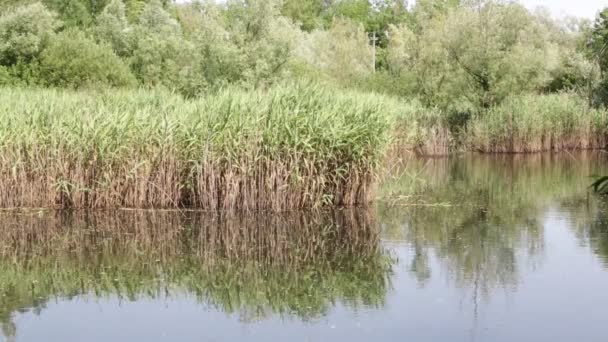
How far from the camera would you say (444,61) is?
91.6 feet

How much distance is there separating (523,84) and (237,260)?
62.6ft

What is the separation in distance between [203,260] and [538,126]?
1788cm

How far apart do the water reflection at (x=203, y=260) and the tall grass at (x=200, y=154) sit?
0.43m

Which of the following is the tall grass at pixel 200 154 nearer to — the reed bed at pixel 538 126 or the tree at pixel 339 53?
the reed bed at pixel 538 126

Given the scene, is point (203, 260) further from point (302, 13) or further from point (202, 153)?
point (302, 13)

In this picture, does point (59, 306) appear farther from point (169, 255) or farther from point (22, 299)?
point (169, 255)

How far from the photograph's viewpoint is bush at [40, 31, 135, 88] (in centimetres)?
2358

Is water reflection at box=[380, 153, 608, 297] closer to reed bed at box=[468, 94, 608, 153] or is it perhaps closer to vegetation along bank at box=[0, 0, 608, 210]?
vegetation along bank at box=[0, 0, 608, 210]

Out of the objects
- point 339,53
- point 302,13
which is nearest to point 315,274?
point 339,53

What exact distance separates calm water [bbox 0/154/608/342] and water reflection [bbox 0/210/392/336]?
0.02 m

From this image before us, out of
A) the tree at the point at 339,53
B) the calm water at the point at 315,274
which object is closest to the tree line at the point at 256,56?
the tree at the point at 339,53

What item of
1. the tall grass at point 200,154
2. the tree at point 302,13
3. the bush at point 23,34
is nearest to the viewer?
the tall grass at point 200,154

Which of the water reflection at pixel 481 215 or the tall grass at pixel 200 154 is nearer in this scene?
the water reflection at pixel 481 215

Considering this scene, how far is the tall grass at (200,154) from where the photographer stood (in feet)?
39.7
